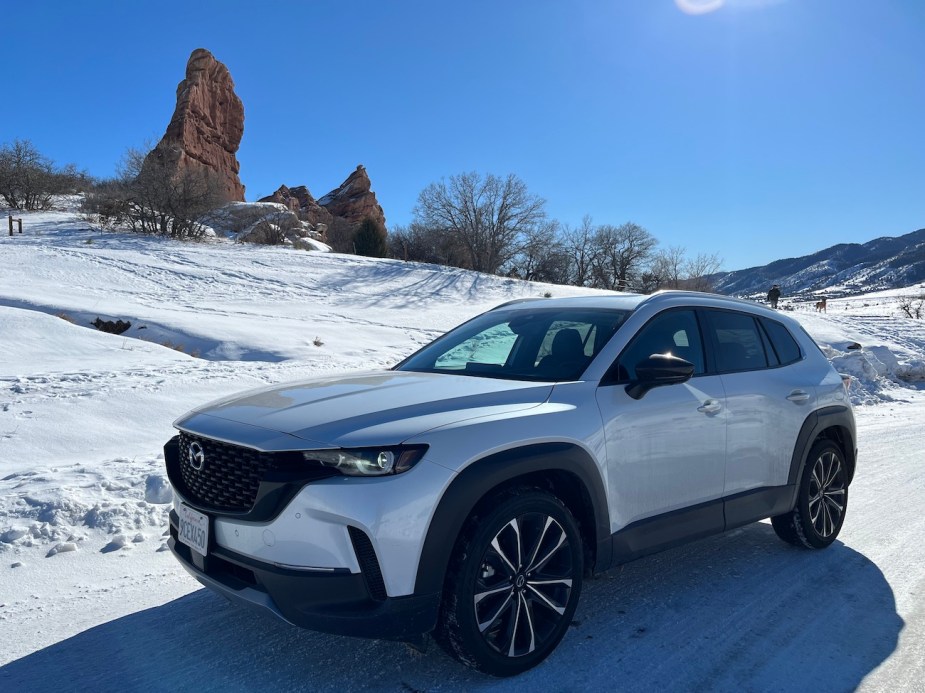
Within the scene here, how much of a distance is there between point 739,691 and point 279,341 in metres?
11.8

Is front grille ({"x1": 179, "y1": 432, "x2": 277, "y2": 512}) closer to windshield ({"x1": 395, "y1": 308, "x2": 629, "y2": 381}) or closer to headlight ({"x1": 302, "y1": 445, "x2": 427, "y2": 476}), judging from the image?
headlight ({"x1": 302, "y1": 445, "x2": 427, "y2": 476})

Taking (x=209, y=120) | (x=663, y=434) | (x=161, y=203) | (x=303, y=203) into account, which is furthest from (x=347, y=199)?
(x=663, y=434)

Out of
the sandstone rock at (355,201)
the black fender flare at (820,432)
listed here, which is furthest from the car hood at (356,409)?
the sandstone rock at (355,201)

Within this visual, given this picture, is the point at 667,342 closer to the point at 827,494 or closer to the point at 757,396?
the point at 757,396

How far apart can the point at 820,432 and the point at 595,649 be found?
2.52 meters

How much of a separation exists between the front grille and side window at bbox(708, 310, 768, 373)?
275 centimetres

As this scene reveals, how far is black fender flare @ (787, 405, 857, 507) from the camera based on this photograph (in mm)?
4461

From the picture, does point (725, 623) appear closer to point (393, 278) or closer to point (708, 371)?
point (708, 371)

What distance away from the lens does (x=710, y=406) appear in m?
3.82

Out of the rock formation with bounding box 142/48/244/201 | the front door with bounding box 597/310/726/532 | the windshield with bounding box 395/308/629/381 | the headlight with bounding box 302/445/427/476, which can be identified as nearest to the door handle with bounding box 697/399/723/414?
the front door with bounding box 597/310/726/532

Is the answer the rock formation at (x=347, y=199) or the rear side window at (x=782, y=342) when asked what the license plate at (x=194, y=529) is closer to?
the rear side window at (x=782, y=342)

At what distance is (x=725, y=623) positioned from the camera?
357 centimetres

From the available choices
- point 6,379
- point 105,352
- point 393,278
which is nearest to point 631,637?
point 6,379

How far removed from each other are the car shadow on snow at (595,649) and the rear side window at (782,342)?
1.47 meters
